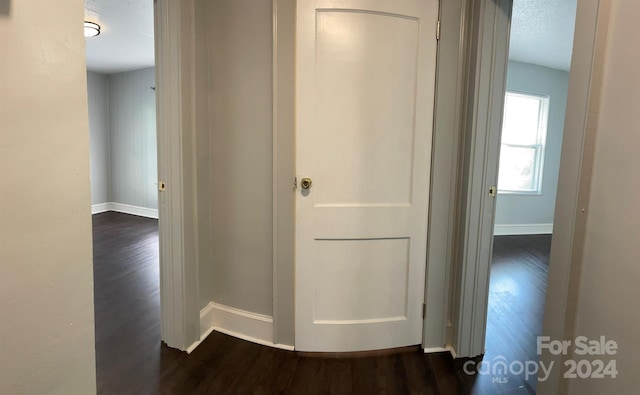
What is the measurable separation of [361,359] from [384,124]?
1.33m

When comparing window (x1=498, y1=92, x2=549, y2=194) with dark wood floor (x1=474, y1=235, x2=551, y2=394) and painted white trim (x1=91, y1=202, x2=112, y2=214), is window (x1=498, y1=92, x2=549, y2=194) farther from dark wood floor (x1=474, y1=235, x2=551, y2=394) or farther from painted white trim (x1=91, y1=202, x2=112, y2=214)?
painted white trim (x1=91, y1=202, x2=112, y2=214)

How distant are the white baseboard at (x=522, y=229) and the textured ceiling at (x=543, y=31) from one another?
2427mm

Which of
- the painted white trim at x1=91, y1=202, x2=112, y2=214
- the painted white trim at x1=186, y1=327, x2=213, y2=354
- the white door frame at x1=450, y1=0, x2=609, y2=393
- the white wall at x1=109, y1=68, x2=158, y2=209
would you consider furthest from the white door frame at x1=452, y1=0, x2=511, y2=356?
the painted white trim at x1=91, y1=202, x2=112, y2=214

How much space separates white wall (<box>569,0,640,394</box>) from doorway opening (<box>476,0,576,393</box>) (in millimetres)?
1313

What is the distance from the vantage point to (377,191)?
1648mm

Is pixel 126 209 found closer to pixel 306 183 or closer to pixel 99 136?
pixel 99 136

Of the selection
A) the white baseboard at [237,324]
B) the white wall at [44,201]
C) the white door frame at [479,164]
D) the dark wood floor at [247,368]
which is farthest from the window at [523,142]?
the white wall at [44,201]

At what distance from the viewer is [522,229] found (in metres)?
4.72

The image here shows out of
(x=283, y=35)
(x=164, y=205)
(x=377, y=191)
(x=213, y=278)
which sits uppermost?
(x=283, y=35)

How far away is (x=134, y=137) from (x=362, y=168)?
4.89 meters

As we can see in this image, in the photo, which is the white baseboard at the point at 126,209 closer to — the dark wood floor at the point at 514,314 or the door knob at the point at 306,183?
the door knob at the point at 306,183

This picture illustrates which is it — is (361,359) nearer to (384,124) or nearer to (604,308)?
(604,308)

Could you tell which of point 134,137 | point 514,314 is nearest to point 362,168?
point 514,314

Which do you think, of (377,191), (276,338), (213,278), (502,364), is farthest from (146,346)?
(502,364)
